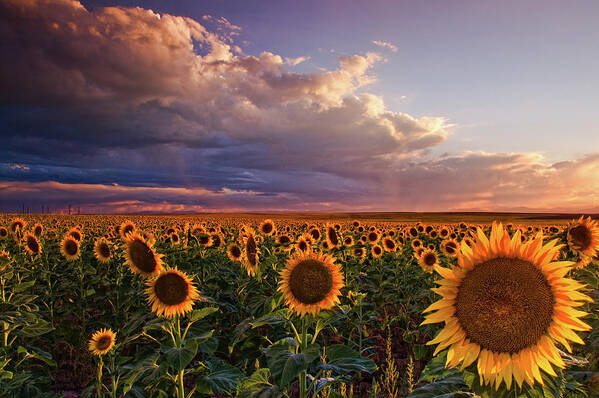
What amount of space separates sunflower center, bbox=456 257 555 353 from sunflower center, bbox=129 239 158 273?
175 inches

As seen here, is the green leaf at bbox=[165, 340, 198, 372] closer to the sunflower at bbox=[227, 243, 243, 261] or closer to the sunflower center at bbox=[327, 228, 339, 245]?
the sunflower at bbox=[227, 243, 243, 261]

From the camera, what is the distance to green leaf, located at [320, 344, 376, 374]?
319 centimetres

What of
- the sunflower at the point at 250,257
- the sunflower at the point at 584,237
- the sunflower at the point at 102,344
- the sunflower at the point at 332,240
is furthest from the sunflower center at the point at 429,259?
the sunflower at the point at 102,344

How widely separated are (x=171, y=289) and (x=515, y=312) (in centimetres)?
373

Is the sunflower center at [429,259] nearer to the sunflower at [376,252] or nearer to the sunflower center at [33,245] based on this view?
the sunflower at [376,252]

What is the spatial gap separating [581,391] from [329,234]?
7876 mm

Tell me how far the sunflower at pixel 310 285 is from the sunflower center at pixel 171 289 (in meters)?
1.35

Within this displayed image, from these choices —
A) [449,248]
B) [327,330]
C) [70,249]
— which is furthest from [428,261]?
[70,249]

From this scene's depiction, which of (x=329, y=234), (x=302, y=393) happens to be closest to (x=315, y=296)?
(x=302, y=393)

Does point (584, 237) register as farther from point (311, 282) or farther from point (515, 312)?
point (311, 282)

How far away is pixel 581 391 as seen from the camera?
2.36 metres

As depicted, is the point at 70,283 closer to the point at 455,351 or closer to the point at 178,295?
the point at 178,295

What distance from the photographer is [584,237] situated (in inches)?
242

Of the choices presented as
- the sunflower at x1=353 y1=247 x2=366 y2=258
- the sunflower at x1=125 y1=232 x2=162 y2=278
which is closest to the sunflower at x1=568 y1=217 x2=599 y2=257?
the sunflower at x1=353 y1=247 x2=366 y2=258
